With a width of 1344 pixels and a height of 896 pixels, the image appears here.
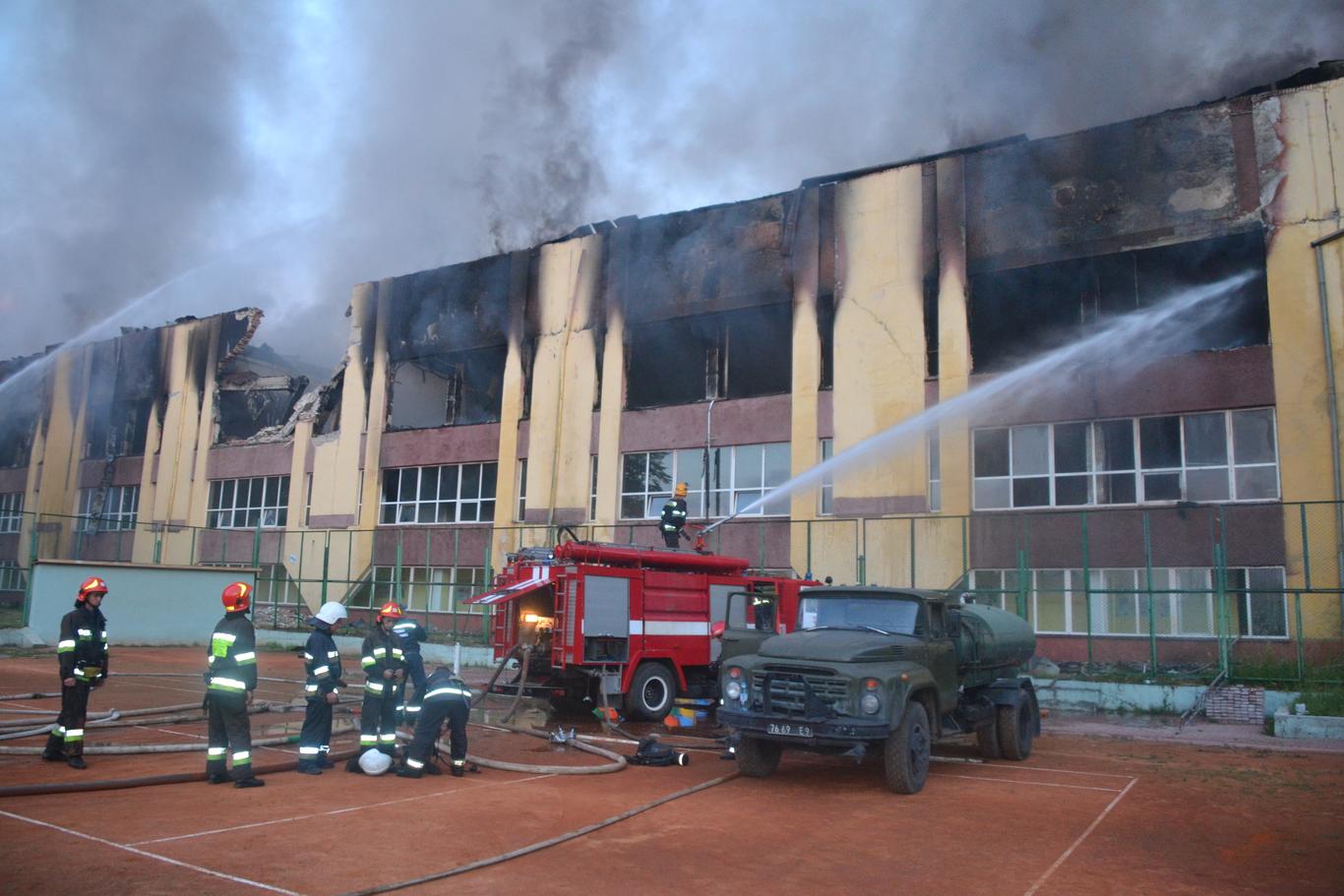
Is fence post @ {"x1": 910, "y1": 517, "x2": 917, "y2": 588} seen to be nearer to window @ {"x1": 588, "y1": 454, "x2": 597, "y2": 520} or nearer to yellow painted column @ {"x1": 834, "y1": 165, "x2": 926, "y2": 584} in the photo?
yellow painted column @ {"x1": 834, "y1": 165, "x2": 926, "y2": 584}

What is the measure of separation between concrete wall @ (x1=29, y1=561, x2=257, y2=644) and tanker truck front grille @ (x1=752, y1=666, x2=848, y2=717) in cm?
2333

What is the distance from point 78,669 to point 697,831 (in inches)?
236

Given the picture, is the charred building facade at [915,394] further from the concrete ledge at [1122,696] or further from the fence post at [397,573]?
the concrete ledge at [1122,696]

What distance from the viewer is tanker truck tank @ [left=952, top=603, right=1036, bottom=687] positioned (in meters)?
11.0

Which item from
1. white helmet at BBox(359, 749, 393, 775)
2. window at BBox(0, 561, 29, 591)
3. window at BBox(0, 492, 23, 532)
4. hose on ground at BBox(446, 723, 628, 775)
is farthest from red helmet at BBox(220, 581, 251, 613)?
window at BBox(0, 492, 23, 532)

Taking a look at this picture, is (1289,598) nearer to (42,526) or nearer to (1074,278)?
(1074,278)

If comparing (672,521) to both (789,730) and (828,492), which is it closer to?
(828,492)

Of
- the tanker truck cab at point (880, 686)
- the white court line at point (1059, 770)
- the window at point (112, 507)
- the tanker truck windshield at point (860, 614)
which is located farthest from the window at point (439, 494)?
the white court line at point (1059, 770)

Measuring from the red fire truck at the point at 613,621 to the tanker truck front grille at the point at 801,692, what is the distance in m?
3.29

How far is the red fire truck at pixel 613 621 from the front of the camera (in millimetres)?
13930

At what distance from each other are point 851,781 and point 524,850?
14.7ft

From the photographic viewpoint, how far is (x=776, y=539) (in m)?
24.6

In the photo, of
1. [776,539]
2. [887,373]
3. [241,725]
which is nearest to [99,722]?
[241,725]

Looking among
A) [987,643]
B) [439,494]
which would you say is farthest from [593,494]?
[987,643]
